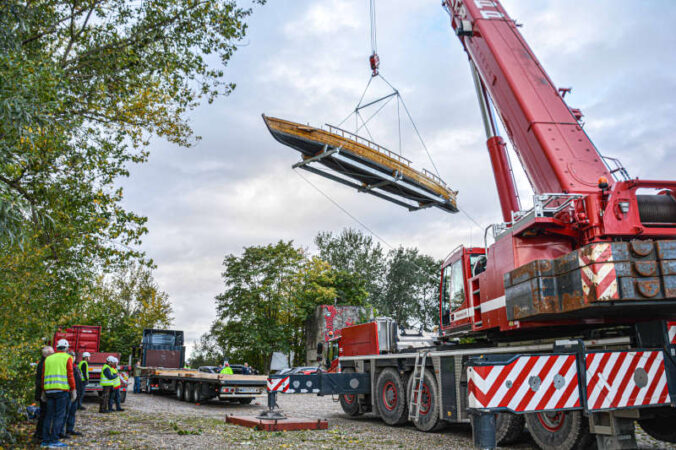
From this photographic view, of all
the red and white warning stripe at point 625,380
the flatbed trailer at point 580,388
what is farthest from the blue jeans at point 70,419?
the red and white warning stripe at point 625,380

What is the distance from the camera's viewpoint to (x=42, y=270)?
32.6 feet

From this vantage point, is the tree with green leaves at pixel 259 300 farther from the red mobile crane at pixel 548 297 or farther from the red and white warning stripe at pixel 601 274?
the red and white warning stripe at pixel 601 274

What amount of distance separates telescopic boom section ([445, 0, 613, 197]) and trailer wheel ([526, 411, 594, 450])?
2941 mm

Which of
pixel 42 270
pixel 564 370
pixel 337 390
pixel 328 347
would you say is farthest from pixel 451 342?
pixel 328 347

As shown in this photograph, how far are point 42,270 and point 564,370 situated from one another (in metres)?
9.21

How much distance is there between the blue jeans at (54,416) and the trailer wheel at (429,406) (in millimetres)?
6190

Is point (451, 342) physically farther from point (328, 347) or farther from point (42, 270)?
point (328, 347)

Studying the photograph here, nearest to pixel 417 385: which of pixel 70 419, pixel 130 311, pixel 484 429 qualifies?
pixel 484 429

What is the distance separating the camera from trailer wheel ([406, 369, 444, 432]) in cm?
968

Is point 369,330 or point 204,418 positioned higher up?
point 369,330

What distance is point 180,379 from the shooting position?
61.6 feet

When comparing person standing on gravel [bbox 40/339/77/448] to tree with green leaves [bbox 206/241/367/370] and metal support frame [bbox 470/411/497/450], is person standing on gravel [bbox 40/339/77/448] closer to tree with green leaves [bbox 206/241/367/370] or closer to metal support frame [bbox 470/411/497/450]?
metal support frame [bbox 470/411/497/450]

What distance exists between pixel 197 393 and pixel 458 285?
445 inches

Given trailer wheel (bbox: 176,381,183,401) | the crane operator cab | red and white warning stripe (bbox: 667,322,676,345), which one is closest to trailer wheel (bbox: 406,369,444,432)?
the crane operator cab
